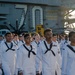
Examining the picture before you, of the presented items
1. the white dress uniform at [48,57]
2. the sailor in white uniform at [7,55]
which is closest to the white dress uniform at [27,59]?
the white dress uniform at [48,57]

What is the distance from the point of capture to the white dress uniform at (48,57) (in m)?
9.05

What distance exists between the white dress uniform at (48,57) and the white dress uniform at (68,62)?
1.55m

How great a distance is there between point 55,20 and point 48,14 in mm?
1893

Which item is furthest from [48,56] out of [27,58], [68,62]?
[68,62]

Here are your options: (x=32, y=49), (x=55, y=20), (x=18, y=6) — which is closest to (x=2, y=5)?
(x=18, y=6)

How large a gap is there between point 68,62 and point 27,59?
243 cm

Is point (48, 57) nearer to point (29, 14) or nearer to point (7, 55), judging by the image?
point (7, 55)

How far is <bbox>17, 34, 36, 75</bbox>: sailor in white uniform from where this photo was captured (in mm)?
9641

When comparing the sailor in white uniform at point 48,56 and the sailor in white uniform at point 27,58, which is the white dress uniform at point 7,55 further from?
the sailor in white uniform at point 48,56

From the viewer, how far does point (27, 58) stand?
9.74 m

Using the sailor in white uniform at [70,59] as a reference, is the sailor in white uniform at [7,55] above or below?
below

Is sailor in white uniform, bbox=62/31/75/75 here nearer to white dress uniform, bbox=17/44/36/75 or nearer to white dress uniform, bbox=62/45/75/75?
white dress uniform, bbox=62/45/75/75

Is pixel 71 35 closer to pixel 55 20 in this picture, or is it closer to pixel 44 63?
pixel 44 63

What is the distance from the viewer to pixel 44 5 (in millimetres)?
60094
